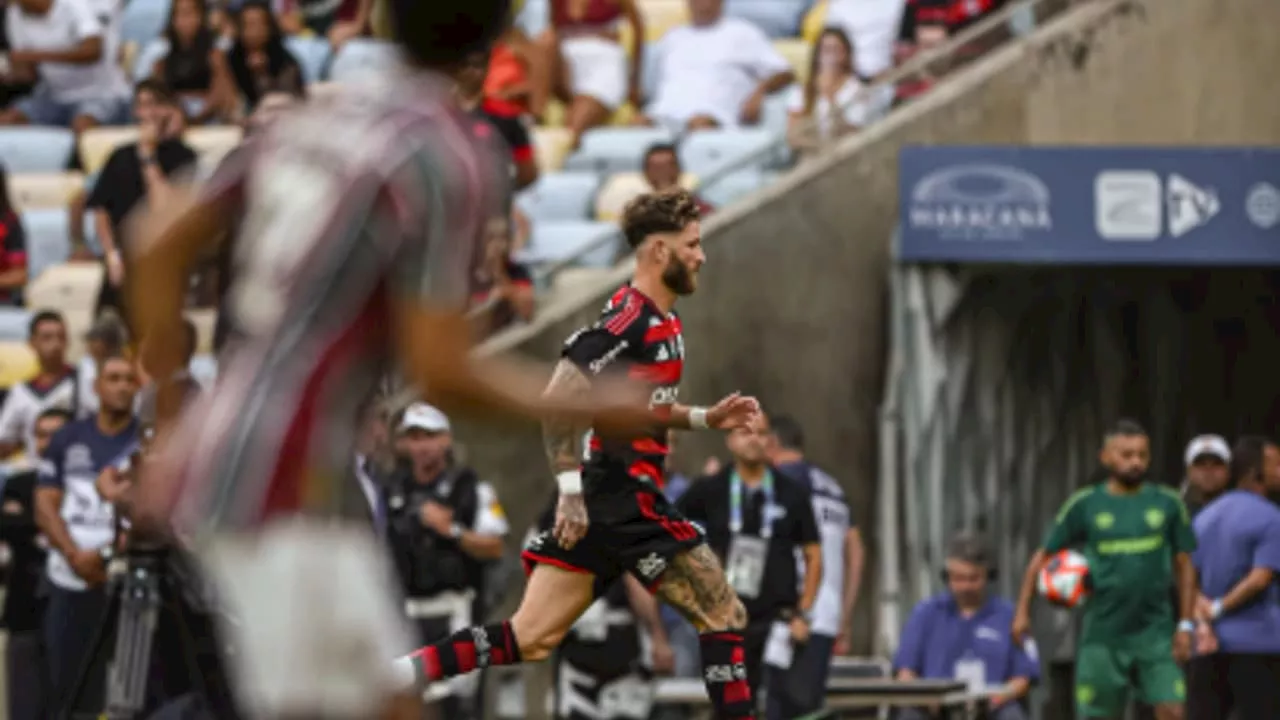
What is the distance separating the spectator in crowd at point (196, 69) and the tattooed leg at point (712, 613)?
1125cm

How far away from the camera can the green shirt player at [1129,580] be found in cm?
1656

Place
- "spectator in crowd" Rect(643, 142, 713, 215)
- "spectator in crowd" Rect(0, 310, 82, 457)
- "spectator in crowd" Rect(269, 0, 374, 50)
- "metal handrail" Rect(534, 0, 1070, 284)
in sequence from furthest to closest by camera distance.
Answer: "spectator in crowd" Rect(269, 0, 374, 50) → "spectator in crowd" Rect(643, 142, 713, 215) → "metal handrail" Rect(534, 0, 1070, 284) → "spectator in crowd" Rect(0, 310, 82, 457)

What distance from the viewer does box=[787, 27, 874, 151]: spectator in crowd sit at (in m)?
19.3

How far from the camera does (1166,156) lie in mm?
18359

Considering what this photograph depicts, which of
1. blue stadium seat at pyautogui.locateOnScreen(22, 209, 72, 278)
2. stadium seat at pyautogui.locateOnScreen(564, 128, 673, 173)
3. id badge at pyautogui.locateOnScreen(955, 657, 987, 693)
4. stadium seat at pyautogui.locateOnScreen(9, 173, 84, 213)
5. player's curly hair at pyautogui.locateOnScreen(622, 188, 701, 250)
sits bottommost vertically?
id badge at pyautogui.locateOnScreen(955, 657, 987, 693)

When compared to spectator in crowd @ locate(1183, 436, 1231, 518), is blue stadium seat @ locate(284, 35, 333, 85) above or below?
above

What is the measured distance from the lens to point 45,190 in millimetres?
21875

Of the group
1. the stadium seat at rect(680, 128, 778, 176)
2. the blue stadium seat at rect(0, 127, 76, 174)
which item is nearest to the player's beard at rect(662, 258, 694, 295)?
the stadium seat at rect(680, 128, 778, 176)

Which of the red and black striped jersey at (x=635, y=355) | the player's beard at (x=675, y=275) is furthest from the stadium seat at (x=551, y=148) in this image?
the red and black striped jersey at (x=635, y=355)

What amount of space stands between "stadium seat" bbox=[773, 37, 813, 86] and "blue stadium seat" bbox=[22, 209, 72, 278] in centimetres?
519

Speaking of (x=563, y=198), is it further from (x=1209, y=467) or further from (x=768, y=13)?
(x=1209, y=467)

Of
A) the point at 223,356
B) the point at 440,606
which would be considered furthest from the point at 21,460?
the point at 223,356

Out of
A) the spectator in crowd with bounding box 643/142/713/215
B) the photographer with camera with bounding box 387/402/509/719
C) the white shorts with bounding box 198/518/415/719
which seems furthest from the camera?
the spectator in crowd with bounding box 643/142/713/215

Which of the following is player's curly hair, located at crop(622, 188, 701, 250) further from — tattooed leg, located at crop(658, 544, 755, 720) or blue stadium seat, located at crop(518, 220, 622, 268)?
blue stadium seat, located at crop(518, 220, 622, 268)
